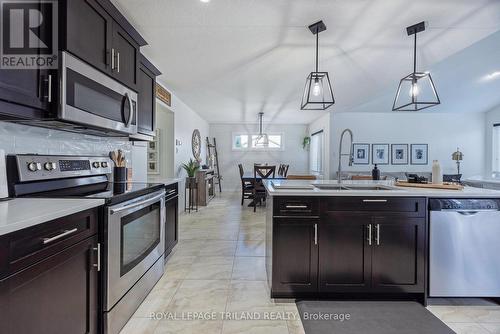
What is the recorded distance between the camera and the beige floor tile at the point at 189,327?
1705 millimetres

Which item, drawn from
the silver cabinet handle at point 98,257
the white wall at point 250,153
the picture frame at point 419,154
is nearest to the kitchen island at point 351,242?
the silver cabinet handle at point 98,257

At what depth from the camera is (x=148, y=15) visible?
2.29 metres

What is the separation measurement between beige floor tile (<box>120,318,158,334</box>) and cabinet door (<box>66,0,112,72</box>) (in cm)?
177

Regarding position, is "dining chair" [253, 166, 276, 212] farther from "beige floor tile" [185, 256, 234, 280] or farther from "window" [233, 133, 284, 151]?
"window" [233, 133, 284, 151]

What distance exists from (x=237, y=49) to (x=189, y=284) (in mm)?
2619

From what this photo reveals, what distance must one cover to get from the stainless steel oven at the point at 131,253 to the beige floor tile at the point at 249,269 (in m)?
0.75

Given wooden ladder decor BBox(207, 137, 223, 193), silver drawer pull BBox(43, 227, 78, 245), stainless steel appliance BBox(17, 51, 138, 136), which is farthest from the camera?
wooden ladder decor BBox(207, 137, 223, 193)

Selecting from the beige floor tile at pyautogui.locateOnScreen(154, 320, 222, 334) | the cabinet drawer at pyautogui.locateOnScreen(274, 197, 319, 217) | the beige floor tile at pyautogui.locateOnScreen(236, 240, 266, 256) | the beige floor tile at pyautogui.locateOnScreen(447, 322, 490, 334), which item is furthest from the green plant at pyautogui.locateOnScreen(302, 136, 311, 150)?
the beige floor tile at pyautogui.locateOnScreen(154, 320, 222, 334)

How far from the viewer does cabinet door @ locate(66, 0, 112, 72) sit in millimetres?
1484

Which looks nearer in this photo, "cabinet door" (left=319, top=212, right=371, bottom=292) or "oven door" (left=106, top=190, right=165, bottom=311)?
"oven door" (left=106, top=190, right=165, bottom=311)

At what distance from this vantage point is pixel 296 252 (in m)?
2.02

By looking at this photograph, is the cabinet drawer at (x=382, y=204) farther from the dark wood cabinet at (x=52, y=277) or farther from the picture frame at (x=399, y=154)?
the picture frame at (x=399, y=154)

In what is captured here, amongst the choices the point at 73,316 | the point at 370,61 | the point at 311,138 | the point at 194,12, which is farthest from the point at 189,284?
the point at 311,138

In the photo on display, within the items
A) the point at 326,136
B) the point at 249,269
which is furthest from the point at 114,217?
the point at 326,136
